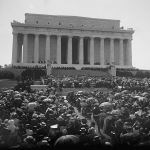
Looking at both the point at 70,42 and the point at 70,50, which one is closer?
the point at 70,42

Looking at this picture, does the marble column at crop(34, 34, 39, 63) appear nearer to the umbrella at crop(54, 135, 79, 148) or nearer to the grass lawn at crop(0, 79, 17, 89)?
the grass lawn at crop(0, 79, 17, 89)

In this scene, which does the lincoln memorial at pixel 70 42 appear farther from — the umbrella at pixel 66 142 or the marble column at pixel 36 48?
the umbrella at pixel 66 142

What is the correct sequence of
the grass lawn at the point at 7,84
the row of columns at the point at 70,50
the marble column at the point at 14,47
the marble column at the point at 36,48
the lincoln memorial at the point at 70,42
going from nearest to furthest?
the grass lawn at the point at 7,84 → the marble column at the point at 14,47 → the row of columns at the point at 70,50 → the lincoln memorial at the point at 70,42 → the marble column at the point at 36,48

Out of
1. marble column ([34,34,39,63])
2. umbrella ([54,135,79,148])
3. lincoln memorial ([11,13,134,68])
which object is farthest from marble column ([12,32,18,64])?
umbrella ([54,135,79,148])

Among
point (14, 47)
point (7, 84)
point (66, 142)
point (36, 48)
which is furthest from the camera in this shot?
point (36, 48)

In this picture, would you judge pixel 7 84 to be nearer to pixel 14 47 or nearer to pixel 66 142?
pixel 14 47

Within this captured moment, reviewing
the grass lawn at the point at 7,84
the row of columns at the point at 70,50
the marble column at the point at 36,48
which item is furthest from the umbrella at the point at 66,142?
the marble column at the point at 36,48

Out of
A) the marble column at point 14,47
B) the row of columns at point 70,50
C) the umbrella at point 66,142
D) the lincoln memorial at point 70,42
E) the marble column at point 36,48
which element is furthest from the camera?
the marble column at point 36,48

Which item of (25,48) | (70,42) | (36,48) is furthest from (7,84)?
(70,42)

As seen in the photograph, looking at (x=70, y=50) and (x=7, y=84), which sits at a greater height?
(x=70, y=50)

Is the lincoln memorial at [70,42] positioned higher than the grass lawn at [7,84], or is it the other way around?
the lincoln memorial at [70,42]
